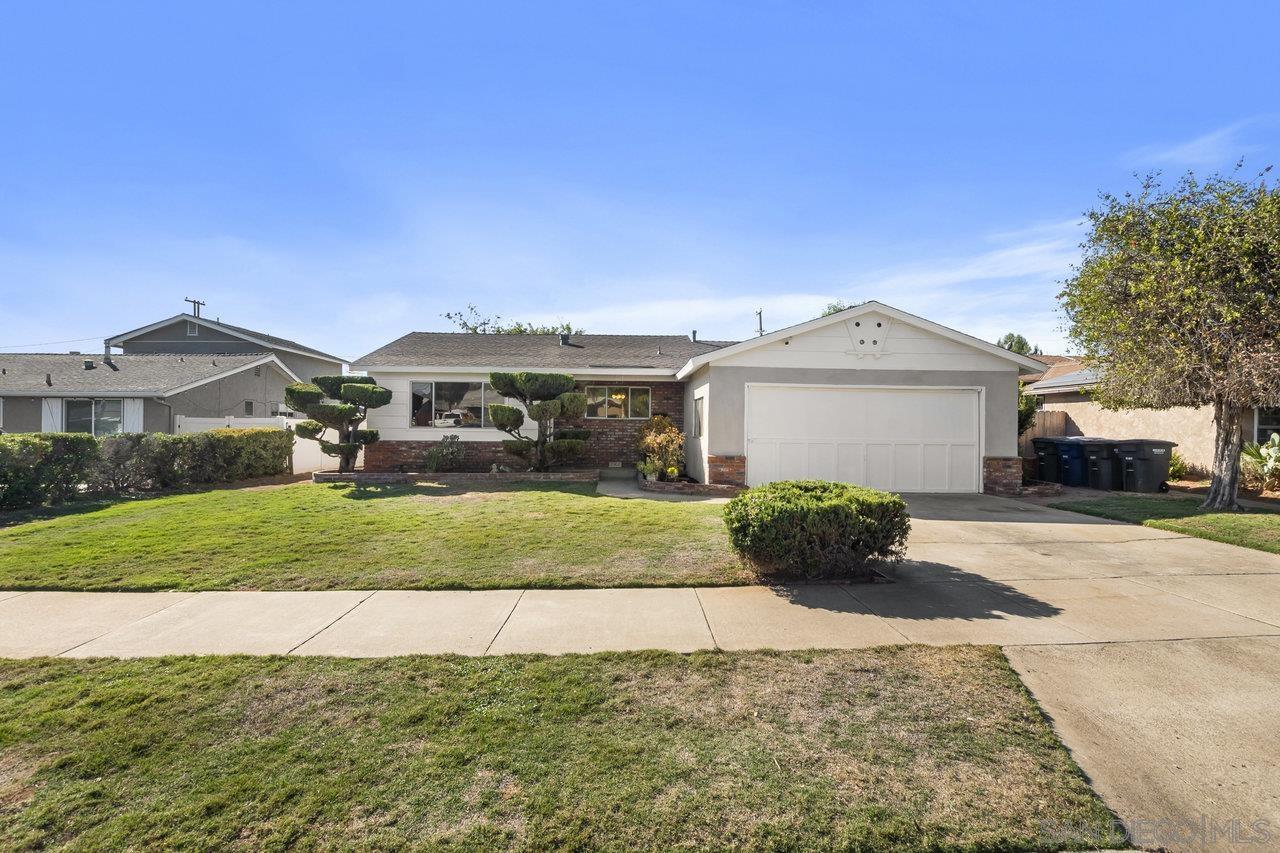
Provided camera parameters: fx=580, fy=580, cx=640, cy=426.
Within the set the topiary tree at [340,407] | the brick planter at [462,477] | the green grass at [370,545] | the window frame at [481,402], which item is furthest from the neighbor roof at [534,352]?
the green grass at [370,545]

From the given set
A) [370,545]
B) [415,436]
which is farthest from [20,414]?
[370,545]

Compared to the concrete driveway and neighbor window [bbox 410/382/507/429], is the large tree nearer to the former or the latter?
the concrete driveway

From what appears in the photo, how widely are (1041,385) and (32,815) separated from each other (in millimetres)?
21593

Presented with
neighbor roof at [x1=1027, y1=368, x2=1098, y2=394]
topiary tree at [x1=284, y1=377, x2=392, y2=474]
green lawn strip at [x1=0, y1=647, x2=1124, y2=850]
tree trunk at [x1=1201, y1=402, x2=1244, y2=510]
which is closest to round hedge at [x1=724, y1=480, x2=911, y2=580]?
green lawn strip at [x1=0, y1=647, x2=1124, y2=850]

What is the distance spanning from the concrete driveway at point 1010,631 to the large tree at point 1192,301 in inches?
170

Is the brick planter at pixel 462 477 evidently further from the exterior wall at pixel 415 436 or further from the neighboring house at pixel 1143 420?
the neighboring house at pixel 1143 420

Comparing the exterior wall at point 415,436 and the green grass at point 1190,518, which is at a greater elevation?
the exterior wall at point 415,436

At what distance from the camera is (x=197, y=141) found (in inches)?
430

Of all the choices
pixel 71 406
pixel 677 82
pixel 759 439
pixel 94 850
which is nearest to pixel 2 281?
pixel 71 406

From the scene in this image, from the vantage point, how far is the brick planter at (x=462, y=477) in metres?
13.4

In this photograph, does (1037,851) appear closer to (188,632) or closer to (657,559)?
(657,559)

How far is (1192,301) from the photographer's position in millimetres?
9227

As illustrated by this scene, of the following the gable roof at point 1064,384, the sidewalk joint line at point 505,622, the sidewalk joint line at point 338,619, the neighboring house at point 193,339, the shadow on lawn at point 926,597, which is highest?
the neighboring house at point 193,339

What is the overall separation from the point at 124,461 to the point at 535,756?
1332 cm
